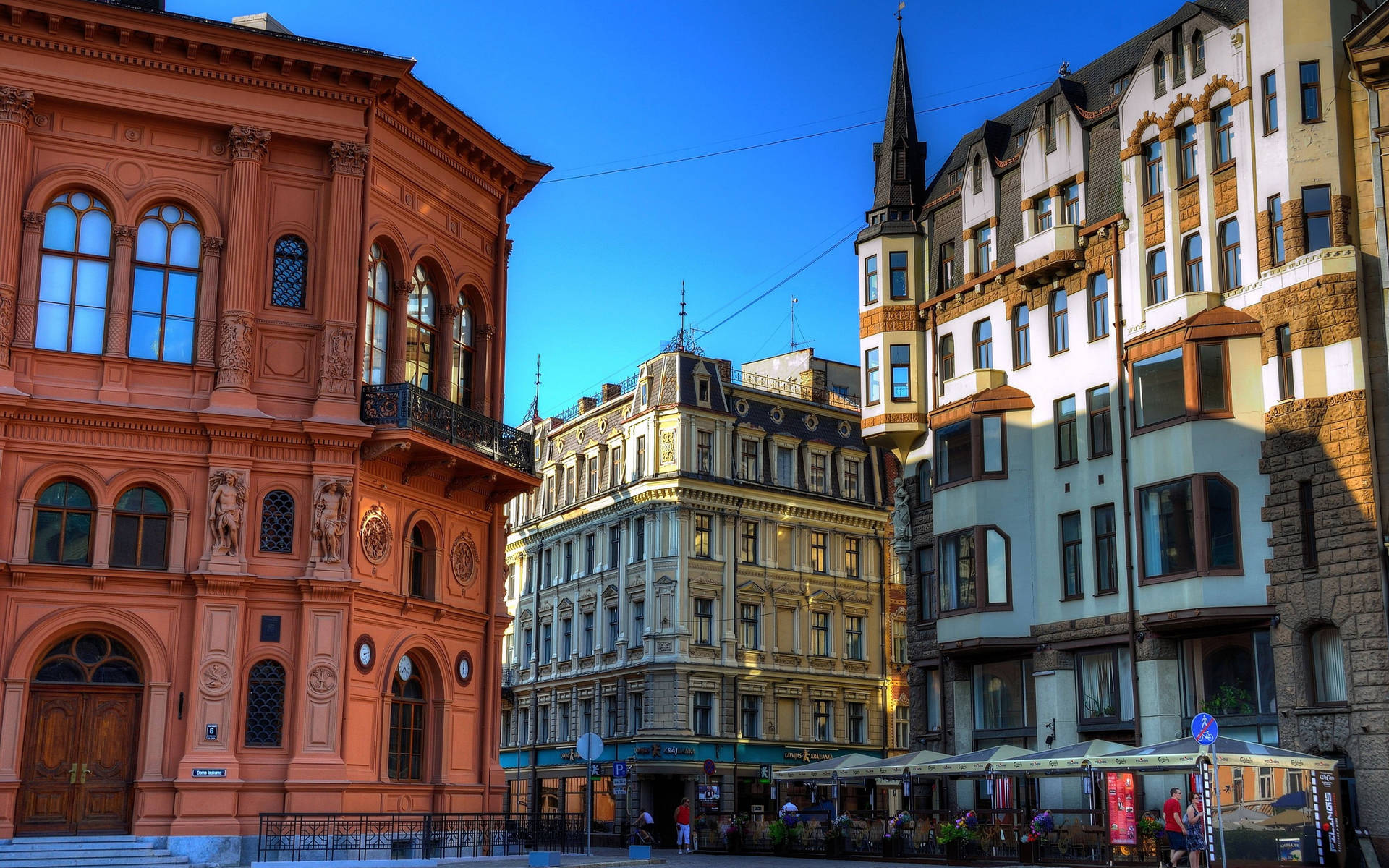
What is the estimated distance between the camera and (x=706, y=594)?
64125 mm

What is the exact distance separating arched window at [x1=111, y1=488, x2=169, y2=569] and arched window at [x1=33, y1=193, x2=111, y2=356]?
3230 mm

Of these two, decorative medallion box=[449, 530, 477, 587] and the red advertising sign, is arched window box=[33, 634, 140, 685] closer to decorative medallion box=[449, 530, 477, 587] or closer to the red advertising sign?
decorative medallion box=[449, 530, 477, 587]

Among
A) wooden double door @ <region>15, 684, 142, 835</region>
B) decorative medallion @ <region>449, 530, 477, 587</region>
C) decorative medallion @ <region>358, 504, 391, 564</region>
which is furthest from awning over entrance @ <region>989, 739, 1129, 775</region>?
wooden double door @ <region>15, 684, 142, 835</region>

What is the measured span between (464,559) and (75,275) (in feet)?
36.7

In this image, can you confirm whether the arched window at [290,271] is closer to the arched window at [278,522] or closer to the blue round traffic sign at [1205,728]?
the arched window at [278,522]

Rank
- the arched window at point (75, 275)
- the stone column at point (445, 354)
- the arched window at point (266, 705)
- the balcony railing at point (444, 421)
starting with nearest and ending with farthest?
the arched window at point (266, 705) → the arched window at point (75, 275) → the balcony railing at point (444, 421) → the stone column at point (445, 354)

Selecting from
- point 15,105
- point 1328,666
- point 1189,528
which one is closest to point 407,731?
point 15,105

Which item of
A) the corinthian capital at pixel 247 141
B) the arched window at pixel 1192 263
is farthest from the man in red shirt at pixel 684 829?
the corinthian capital at pixel 247 141

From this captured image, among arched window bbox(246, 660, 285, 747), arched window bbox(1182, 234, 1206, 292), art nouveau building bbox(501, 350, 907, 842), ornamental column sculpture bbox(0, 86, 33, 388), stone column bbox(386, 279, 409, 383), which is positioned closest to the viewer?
ornamental column sculpture bbox(0, 86, 33, 388)

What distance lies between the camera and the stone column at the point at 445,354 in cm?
3503

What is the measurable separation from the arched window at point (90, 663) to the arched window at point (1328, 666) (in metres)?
25.9

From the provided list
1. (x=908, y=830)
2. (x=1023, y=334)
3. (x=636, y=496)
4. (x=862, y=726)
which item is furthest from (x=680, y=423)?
(x=908, y=830)

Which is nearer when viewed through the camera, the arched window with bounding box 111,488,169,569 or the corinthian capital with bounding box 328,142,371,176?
the arched window with bounding box 111,488,169,569

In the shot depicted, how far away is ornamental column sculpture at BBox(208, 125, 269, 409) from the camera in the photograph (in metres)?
30.1
